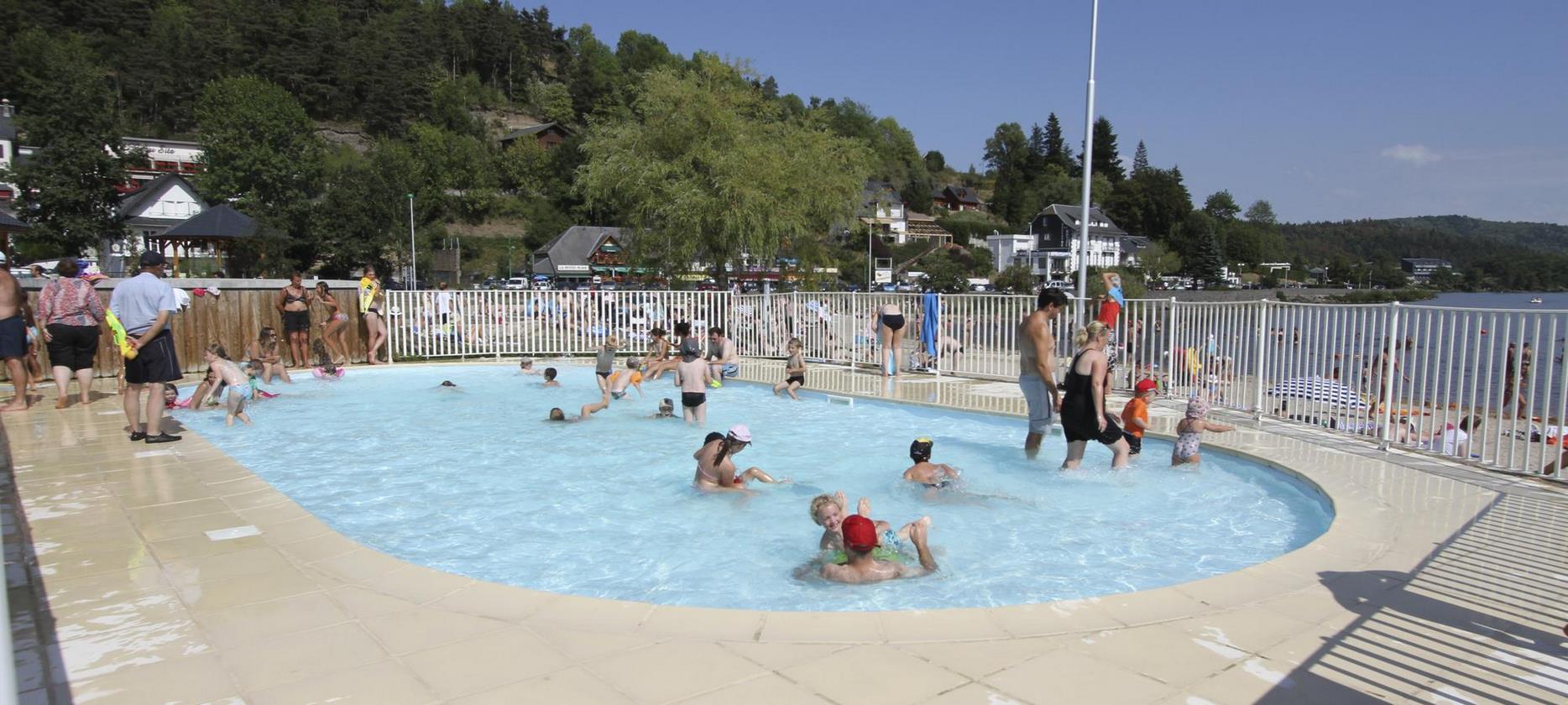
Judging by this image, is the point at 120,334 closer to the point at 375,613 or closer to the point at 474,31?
the point at 375,613

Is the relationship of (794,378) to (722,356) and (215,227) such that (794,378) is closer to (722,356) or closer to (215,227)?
(722,356)

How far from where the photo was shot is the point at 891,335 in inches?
609

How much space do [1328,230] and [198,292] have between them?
196m

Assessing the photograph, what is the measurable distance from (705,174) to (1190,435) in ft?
56.7

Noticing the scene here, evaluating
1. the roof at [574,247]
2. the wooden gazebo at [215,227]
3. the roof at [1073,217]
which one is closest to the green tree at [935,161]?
the roof at [1073,217]

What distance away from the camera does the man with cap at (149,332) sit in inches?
320

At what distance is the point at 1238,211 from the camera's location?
152 metres

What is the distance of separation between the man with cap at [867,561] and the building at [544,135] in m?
96.3

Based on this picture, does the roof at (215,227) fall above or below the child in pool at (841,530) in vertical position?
above

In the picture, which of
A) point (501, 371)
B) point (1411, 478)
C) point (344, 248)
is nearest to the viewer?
point (1411, 478)

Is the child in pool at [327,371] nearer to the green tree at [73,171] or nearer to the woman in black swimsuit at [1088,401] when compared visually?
the woman in black swimsuit at [1088,401]

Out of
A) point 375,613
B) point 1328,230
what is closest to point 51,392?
point 375,613

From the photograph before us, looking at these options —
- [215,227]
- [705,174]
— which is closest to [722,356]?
[705,174]

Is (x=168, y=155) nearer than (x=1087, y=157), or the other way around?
(x=1087, y=157)
